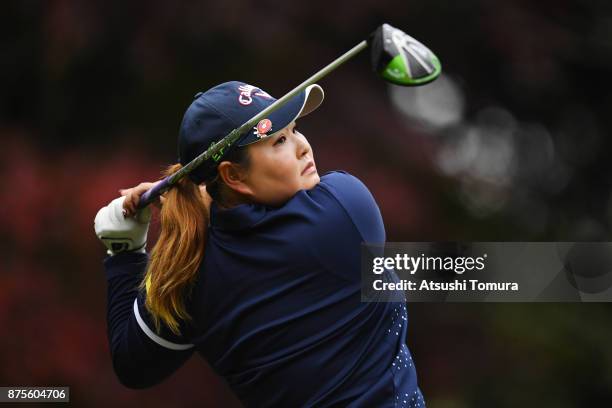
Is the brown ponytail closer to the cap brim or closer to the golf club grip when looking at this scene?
the golf club grip

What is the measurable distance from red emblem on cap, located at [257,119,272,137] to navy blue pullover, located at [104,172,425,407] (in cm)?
17

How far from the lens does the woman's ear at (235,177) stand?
324 cm

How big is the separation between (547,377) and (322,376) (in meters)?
3.98

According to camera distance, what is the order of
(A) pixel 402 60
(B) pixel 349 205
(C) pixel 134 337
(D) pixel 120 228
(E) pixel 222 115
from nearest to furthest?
(A) pixel 402 60 < (B) pixel 349 205 < (E) pixel 222 115 < (C) pixel 134 337 < (D) pixel 120 228

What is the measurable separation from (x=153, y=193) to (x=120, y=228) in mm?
177

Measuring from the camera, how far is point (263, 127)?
10.4ft

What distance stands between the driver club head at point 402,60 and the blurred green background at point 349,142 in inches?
116

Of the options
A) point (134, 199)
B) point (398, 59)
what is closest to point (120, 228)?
point (134, 199)

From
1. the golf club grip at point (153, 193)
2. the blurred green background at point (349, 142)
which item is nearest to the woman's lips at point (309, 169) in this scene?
the golf club grip at point (153, 193)

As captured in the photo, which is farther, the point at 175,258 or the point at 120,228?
the point at 120,228

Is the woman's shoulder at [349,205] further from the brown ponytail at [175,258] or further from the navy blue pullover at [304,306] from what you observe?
the brown ponytail at [175,258]

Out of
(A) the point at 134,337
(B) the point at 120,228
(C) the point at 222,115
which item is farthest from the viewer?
(B) the point at 120,228

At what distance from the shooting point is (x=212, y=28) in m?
6.28

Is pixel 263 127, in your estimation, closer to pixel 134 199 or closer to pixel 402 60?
pixel 402 60
